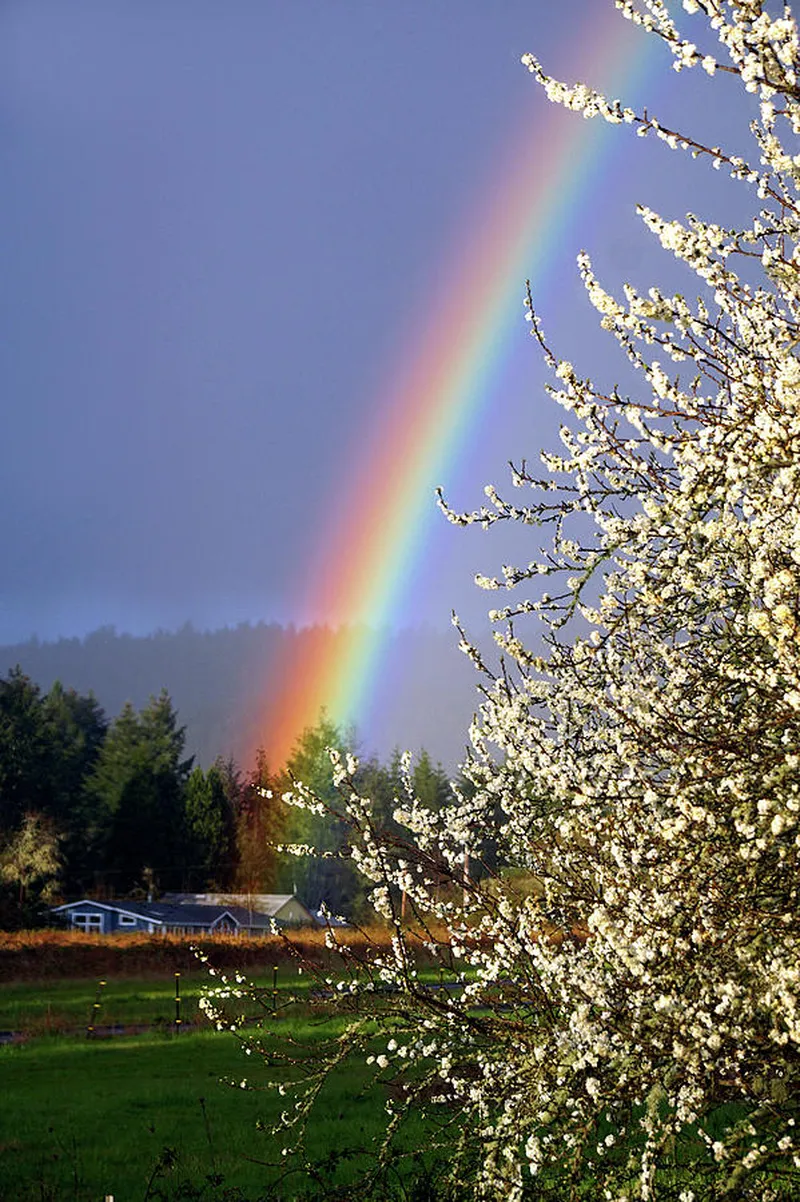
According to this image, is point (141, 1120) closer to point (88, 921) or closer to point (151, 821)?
point (88, 921)

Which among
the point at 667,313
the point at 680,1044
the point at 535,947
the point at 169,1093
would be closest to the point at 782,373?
the point at 667,313

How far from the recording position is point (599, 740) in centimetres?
468

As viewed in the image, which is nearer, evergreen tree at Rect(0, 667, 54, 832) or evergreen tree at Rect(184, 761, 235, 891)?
evergreen tree at Rect(0, 667, 54, 832)

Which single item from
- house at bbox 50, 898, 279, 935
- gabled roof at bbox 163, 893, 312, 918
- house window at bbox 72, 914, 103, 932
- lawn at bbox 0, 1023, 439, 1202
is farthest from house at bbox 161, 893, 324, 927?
lawn at bbox 0, 1023, 439, 1202

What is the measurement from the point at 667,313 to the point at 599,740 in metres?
1.83

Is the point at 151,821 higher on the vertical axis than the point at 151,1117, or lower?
higher

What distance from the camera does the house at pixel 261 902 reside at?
60.1 m

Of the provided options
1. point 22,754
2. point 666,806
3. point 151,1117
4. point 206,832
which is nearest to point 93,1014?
point 151,1117

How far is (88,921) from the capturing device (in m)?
54.6

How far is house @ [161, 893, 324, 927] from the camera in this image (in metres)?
60.1

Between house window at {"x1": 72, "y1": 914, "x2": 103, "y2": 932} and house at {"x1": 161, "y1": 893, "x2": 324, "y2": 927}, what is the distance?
16.0 ft

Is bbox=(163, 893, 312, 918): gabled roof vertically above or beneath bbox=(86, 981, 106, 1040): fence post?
above

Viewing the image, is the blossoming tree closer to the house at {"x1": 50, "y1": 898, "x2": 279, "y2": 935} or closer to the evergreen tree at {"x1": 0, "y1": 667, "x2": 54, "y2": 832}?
the house at {"x1": 50, "y1": 898, "x2": 279, "y2": 935}

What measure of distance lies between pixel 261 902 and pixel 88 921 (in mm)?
10282
